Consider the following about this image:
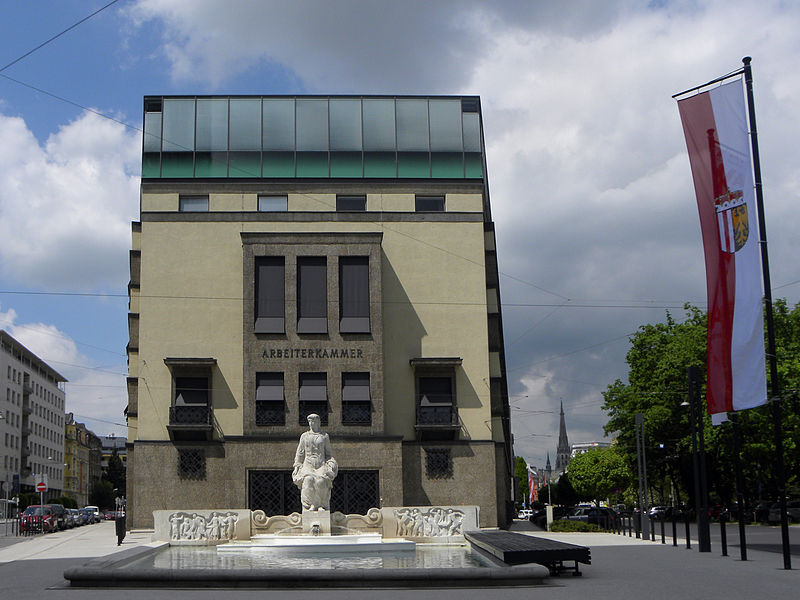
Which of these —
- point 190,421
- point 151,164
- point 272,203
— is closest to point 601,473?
point 272,203

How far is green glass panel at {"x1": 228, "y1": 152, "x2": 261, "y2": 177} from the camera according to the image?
4800 centimetres

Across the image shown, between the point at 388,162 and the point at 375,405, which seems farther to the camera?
the point at 388,162

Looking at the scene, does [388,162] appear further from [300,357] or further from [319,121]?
[300,357]

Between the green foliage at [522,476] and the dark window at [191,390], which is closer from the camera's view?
the dark window at [191,390]

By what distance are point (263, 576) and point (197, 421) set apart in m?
27.6

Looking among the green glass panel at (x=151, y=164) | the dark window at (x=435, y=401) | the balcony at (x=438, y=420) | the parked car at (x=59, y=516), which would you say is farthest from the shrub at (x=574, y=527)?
the parked car at (x=59, y=516)

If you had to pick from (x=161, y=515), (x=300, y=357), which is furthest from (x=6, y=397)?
(x=161, y=515)

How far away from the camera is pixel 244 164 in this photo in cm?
4825

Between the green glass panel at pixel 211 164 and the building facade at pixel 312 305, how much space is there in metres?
0.08

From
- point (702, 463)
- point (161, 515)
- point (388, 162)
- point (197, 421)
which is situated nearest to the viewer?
point (702, 463)

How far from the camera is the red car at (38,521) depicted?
54.3 m

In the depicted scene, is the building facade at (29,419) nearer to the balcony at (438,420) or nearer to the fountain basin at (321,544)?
the balcony at (438,420)

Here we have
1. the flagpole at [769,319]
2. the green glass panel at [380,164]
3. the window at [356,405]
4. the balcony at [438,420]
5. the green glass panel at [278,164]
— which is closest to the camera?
the flagpole at [769,319]

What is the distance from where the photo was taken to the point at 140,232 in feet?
161
